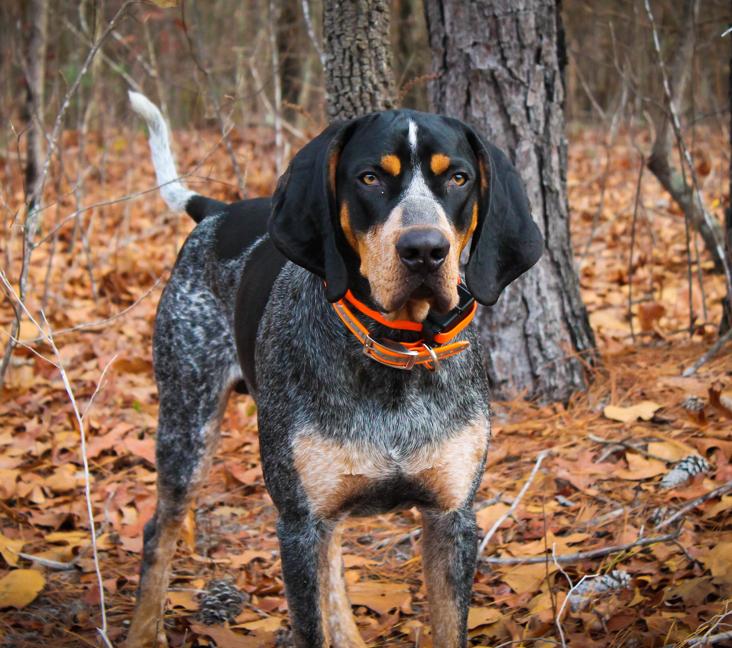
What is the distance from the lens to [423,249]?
2.75 metres

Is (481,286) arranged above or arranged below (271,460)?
above

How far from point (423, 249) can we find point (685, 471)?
7.10ft

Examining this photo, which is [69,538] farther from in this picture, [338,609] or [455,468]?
[455,468]

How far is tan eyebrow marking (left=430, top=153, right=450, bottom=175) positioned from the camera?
296 centimetres

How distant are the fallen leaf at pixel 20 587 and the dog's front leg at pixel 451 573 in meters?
1.82

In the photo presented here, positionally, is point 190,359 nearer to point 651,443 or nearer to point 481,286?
point 481,286

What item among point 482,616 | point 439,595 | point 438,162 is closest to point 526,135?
point 438,162

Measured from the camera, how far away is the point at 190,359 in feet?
13.9

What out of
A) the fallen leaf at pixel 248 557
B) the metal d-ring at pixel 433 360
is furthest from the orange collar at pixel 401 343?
the fallen leaf at pixel 248 557

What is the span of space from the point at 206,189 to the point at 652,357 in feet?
22.8

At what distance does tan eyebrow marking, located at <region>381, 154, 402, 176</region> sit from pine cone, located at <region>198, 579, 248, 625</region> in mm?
2057

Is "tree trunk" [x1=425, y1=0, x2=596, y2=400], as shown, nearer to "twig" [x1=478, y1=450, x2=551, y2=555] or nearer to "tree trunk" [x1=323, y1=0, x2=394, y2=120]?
"tree trunk" [x1=323, y1=0, x2=394, y2=120]

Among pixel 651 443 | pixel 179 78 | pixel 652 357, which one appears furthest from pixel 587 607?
pixel 179 78

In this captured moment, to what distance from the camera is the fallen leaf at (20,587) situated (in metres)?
3.99
